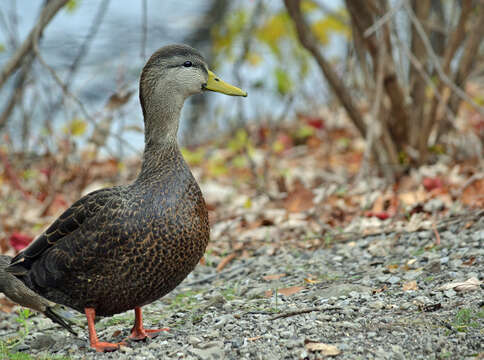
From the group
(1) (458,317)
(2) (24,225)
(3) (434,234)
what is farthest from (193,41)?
(1) (458,317)

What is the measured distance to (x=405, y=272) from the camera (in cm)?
340

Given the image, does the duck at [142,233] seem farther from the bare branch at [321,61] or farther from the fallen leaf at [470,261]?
the bare branch at [321,61]

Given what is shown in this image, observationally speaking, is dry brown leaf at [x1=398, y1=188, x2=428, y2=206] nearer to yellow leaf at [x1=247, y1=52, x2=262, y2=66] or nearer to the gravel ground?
the gravel ground

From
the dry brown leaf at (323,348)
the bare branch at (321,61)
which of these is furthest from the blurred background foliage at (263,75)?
the dry brown leaf at (323,348)

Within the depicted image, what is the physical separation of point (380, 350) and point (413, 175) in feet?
9.76

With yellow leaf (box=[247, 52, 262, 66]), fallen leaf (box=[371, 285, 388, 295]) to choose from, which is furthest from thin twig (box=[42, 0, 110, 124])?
fallen leaf (box=[371, 285, 388, 295])

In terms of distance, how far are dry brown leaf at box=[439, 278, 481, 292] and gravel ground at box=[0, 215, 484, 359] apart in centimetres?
3

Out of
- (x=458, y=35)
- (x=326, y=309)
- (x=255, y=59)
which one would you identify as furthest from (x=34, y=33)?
(x=255, y=59)

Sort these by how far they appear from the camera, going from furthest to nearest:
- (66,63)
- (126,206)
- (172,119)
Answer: (66,63) → (172,119) → (126,206)

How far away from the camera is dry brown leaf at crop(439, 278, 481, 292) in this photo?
2.94 m

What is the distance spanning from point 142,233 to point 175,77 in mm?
793

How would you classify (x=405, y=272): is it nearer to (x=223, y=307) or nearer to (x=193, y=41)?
(x=223, y=307)

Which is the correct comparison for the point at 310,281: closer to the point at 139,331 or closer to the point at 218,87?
the point at 139,331

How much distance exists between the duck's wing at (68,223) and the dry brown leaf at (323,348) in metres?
1.06
